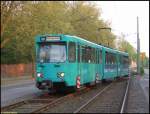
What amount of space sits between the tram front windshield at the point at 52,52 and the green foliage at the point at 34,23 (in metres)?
22.6

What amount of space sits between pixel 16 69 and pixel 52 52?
45.6 m

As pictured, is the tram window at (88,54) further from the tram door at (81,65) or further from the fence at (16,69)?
the fence at (16,69)

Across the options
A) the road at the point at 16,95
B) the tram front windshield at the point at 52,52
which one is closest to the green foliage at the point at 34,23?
the road at the point at 16,95

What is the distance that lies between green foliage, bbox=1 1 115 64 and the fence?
0.72 metres

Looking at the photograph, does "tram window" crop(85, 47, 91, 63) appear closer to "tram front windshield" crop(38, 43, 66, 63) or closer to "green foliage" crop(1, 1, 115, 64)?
"tram front windshield" crop(38, 43, 66, 63)

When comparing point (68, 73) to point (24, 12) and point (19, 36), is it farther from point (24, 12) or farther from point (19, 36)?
point (19, 36)

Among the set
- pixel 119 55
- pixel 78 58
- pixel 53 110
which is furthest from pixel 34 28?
pixel 53 110

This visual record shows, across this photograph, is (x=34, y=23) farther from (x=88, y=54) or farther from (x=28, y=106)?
(x=28, y=106)

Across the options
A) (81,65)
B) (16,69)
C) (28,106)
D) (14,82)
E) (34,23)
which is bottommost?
(14,82)

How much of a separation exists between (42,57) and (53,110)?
6.48 m

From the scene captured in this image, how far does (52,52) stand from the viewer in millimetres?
23438

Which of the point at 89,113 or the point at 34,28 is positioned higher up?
the point at 34,28

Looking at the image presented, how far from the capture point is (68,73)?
23.3 metres

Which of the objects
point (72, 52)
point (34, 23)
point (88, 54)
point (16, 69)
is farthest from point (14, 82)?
point (72, 52)
